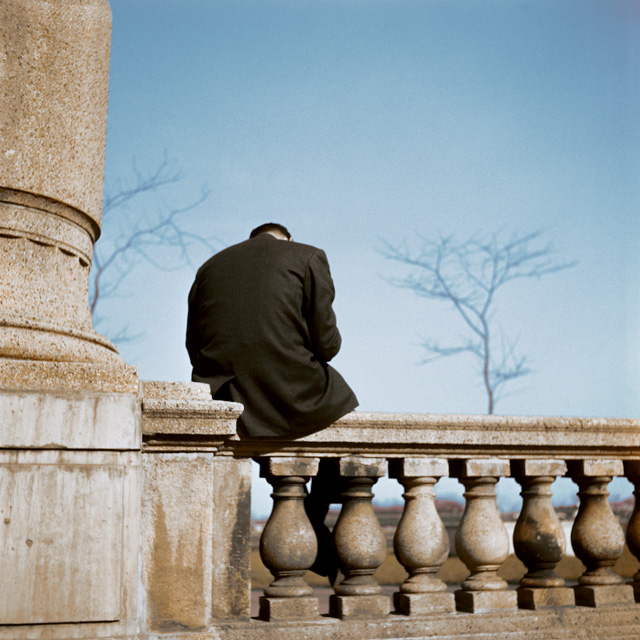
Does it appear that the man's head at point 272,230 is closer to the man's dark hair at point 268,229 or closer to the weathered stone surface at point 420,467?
the man's dark hair at point 268,229

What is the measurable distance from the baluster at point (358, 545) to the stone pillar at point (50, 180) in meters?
1.13

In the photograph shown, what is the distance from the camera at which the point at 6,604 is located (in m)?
2.49

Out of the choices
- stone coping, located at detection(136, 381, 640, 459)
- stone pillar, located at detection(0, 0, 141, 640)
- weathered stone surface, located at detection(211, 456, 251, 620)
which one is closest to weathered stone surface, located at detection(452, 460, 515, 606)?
stone coping, located at detection(136, 381, 640, 459)

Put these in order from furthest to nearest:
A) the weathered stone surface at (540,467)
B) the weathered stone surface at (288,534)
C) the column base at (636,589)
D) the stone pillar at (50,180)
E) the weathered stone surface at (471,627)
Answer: the column base at (636,589)
the weathered stone surface at (540,467)
the weathered stone surface at (288,534)
the weathered stone surface at (471,627)
the stone pillar at (50,180)

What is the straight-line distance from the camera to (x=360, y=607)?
3107mm

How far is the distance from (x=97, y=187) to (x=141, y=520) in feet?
4.68

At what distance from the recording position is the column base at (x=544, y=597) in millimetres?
3410

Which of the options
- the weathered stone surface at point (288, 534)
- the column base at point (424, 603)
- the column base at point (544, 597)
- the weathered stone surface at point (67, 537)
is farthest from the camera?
the column base at point (544, 597)

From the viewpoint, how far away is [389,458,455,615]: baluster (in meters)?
3.23

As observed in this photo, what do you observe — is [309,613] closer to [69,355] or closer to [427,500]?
[427,500]

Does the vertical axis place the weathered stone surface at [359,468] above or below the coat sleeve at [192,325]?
below

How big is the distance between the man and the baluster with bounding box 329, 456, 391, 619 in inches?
11.4

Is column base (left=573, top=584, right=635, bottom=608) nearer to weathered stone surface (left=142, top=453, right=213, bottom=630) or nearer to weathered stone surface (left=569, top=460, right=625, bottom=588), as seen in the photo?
weathered stone surface (left=569, top=460, right=625, bottom=588)

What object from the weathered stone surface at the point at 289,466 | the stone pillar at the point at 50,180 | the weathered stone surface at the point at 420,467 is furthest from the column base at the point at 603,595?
the stone pillar at the point at 50,180
